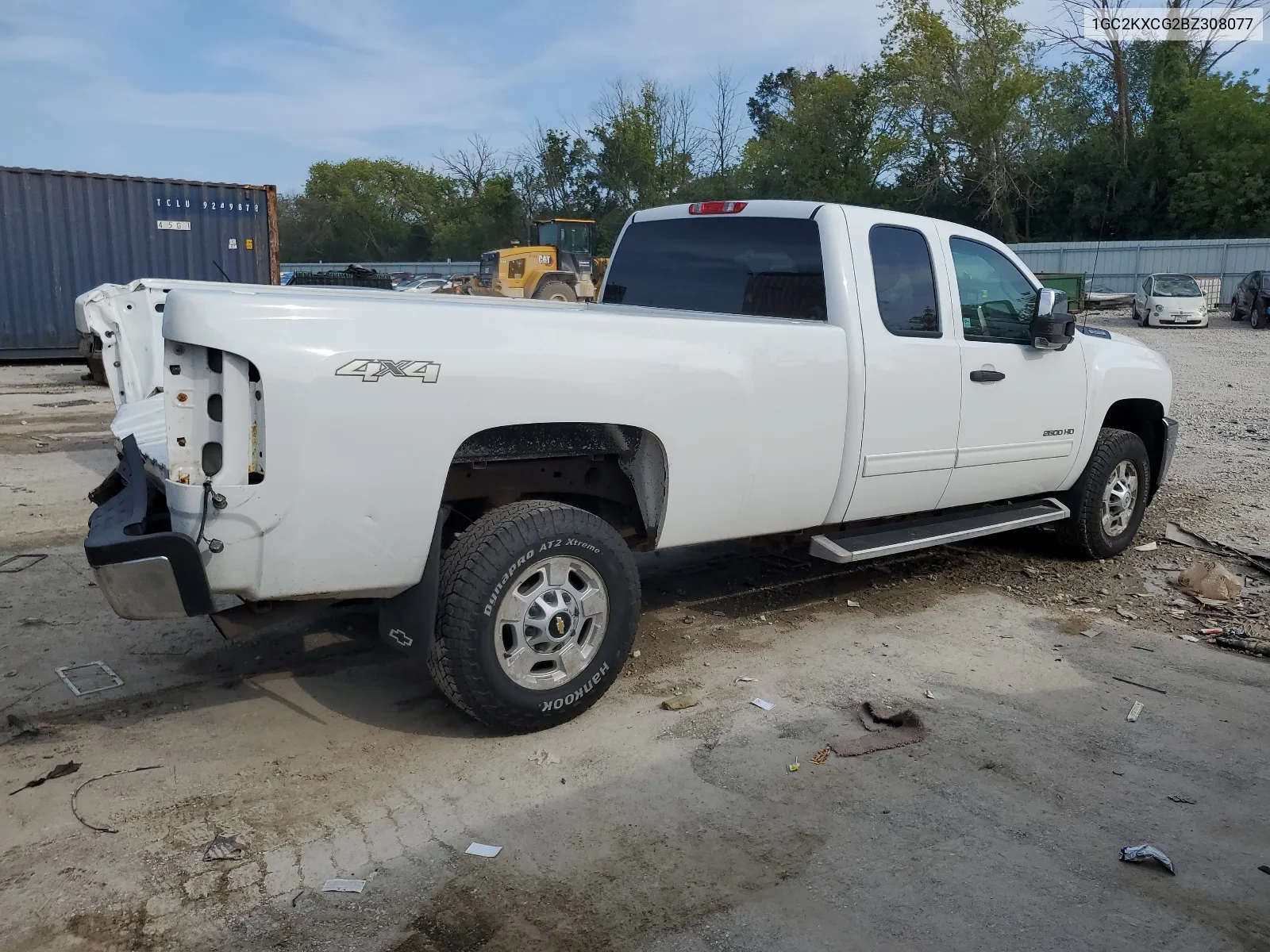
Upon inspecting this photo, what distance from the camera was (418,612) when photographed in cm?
375

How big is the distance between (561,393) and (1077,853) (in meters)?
2.35

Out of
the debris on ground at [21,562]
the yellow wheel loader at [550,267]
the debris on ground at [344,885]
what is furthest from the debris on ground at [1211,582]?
the yellow wheel loader at [550,267]

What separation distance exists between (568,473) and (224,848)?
195 centimetres

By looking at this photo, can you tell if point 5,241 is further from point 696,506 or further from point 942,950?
point 942,950

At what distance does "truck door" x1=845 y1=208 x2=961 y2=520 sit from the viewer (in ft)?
16.3

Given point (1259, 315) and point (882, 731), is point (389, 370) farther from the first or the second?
point (1259, 315)

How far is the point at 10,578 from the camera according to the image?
5.88 meters

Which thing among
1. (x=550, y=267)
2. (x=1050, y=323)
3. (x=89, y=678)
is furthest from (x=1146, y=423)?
(x=550, y=267)

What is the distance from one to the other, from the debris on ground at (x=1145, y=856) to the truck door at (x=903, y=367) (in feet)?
6.86

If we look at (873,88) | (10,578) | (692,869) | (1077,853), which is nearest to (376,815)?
(692,869)

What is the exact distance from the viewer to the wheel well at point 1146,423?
6.93 metres

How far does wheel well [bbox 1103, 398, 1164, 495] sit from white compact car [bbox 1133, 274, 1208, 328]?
23.0m

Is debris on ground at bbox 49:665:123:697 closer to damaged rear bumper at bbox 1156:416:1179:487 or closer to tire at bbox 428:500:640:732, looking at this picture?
tire at bbox 428:500:640:732

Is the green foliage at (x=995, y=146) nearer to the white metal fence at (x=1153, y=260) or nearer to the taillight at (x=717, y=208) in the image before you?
the white metal fence at (x=1153, y=260)
